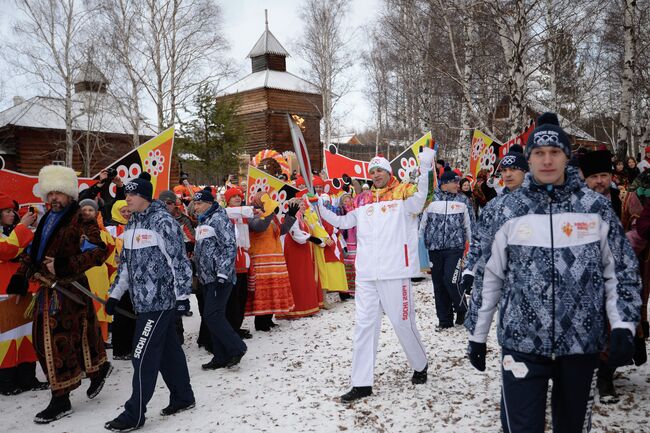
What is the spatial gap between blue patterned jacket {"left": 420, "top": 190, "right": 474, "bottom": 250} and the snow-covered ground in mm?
1212

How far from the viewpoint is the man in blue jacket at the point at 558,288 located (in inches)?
104

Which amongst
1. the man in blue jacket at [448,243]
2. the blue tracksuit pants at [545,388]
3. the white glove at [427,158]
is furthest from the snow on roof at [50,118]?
the blue tracksuit pants at [545,388]

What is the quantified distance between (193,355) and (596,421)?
480cm

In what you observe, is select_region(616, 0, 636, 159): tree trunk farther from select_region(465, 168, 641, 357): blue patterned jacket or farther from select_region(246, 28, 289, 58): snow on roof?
select_region(246, 28, 289, 58): snow on roof

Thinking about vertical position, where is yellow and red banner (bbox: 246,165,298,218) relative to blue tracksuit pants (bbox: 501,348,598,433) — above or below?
above

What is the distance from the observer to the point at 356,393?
494 cm

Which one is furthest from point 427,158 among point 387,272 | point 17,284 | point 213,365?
point 17,284

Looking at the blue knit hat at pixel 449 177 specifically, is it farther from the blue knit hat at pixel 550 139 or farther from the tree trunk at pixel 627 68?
the tree trunk at pixel 627 68

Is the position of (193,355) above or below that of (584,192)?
below

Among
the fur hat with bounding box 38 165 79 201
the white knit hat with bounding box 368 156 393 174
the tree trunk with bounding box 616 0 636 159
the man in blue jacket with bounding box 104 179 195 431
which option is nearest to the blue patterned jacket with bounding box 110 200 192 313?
the man in blue jacket with bounding box 104 179 195 431

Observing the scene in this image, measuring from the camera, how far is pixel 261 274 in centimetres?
805

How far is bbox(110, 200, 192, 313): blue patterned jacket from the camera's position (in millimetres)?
4652

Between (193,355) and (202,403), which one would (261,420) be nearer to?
(202,403)

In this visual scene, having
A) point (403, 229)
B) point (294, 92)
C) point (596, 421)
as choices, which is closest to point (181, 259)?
point (403, 229)
